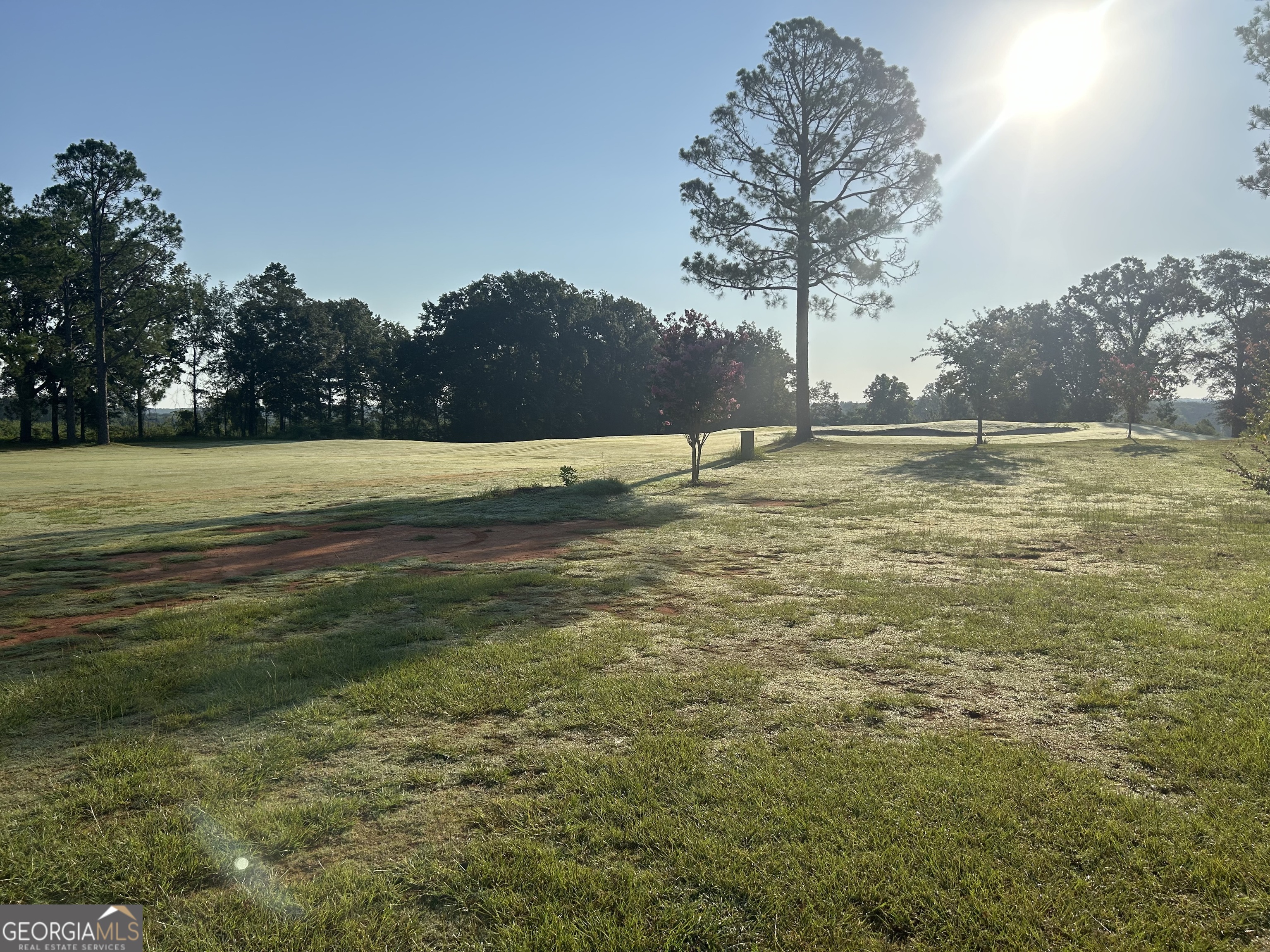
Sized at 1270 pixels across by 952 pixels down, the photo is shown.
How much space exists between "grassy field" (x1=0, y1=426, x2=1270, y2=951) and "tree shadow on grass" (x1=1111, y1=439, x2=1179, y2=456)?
1559 cm

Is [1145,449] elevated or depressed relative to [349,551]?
elevated

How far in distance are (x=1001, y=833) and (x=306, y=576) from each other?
6.70 meters

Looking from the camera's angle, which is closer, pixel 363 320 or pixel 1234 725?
pixel 1234 725

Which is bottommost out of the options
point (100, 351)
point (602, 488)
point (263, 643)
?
point (263, 643)

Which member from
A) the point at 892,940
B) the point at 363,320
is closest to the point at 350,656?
the point at 892,940

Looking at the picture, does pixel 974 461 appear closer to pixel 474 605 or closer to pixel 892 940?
pixel 474 605

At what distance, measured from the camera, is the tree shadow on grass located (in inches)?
846

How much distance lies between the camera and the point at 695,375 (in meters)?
16.6

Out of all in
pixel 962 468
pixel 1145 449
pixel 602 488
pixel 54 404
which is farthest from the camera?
pixel 54 404

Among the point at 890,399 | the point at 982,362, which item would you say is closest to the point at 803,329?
the point at 982,362

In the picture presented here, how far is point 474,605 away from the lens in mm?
6109

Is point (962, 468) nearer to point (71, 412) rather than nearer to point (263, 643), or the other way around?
point (263, 643)

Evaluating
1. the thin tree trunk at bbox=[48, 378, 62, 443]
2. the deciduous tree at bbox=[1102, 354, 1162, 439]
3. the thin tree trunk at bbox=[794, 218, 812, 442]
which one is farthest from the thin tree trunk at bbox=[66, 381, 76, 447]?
the deciduous tree at bbox=[1102, 354, 1162, 439]

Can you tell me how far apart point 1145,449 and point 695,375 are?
1621cm
